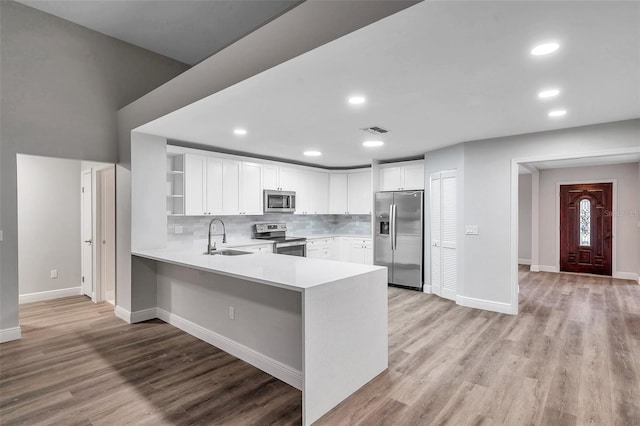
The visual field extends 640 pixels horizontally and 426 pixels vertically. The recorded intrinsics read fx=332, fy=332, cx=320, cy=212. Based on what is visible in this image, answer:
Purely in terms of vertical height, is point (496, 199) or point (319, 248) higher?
point (496, 199)

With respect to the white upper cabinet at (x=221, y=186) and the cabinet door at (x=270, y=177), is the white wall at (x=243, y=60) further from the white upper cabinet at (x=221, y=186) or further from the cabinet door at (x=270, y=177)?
the cabinet door at (x=270, y=177)

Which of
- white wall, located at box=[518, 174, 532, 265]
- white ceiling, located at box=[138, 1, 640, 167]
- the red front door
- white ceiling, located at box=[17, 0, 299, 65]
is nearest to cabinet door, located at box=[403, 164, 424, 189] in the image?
white ceiling, located at box=[138, 1, 640, 167]

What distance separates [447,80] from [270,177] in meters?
4.03

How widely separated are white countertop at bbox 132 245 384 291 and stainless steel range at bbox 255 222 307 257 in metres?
2.26

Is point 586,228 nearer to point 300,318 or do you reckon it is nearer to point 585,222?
point 585,222

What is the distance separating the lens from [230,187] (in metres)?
5.34

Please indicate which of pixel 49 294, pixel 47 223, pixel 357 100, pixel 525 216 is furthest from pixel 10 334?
pixel 525 216

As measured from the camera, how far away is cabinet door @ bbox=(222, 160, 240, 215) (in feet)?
17.2

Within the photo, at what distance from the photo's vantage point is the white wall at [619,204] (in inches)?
258

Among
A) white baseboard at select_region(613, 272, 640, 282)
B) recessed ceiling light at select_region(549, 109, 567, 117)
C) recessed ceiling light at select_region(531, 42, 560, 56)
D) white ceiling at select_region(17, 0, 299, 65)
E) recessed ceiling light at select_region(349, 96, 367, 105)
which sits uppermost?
white ceiling at select_region(17, 0, 299, 65)

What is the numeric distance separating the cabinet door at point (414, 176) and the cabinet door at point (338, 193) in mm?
1627

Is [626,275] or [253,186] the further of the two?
[626,275]

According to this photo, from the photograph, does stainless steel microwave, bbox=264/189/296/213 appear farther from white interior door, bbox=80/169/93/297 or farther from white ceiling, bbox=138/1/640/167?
white interior door, bbox=80/169/93/297

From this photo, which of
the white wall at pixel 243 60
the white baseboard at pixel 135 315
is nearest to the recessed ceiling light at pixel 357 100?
the white wall at pixel 243 60
